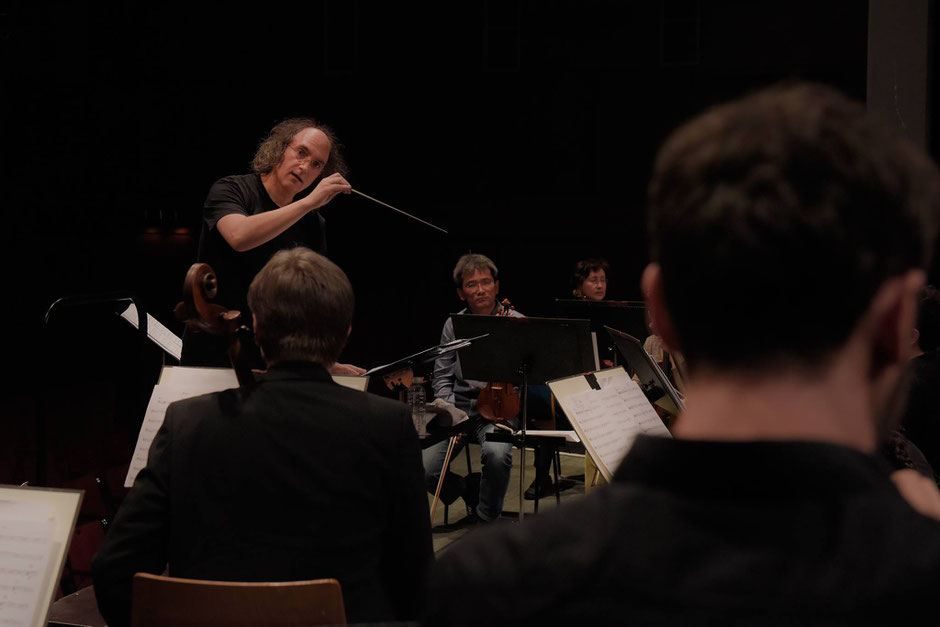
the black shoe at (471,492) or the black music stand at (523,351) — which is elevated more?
the black music stand at (523,351)

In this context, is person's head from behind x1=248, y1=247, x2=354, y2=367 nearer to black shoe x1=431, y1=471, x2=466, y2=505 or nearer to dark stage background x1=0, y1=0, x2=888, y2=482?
black shoe x1=431, y1=471, x2=466, y2=505

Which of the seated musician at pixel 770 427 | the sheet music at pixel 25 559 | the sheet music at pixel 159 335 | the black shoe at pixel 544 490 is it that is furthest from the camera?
the black shoe at pixel 544 490

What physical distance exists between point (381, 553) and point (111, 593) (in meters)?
0.56

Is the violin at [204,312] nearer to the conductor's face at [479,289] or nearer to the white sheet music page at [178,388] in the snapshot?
the white sheet music page at [178,388]

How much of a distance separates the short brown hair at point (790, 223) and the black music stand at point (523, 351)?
337 centimetres

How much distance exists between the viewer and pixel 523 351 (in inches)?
166

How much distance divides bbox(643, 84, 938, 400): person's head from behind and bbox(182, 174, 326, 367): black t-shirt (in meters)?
2.51

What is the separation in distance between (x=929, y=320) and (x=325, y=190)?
2.10m

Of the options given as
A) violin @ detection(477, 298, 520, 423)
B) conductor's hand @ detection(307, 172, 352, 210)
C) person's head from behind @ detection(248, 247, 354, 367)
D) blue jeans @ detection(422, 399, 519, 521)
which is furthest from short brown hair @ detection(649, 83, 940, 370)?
blue jeans @ detection(422, 399, 519, 521)

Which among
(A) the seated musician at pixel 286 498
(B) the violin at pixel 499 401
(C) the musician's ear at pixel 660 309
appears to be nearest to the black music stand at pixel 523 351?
(B) the violin at pixel 499 401

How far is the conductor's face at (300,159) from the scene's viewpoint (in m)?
3.14

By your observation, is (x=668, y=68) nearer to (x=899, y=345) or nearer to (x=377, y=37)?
(x=377, y=37)

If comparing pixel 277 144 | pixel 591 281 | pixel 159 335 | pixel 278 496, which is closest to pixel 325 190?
pixel 277 144

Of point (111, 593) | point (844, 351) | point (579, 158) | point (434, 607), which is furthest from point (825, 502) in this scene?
point (579, 158)
